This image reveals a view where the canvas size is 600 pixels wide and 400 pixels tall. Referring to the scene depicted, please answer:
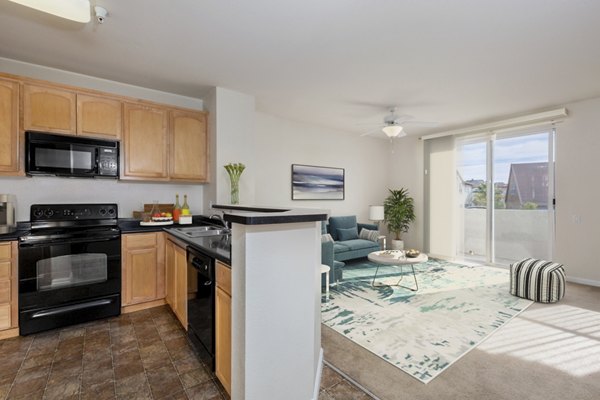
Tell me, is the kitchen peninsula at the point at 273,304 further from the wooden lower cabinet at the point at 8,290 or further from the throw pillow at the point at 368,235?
the throw pillow at the point at 368,235

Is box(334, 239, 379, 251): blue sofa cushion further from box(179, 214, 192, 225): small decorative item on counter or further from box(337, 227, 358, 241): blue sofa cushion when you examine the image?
box(179, 214, 192, 225): small decorative item on counter

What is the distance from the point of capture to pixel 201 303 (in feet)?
6.93

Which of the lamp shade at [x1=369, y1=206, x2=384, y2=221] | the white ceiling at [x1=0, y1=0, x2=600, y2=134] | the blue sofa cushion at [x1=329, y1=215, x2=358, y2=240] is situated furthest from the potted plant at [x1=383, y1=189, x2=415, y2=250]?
the white ceiling at [x1=0, y1=0, x2=600, y2=134]

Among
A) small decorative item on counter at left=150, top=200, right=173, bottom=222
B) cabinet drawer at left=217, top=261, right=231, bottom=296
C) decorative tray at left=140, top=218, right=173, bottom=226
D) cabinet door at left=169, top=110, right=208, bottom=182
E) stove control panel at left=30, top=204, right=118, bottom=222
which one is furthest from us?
cabinet door at left=169, top=110, right=208, bottom=182

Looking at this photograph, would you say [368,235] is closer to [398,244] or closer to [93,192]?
[398,244]

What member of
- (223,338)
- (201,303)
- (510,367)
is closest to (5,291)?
(201,303)

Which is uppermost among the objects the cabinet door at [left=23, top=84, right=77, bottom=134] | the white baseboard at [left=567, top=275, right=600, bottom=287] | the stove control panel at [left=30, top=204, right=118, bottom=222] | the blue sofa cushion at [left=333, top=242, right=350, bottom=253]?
the cabinet door at [left=23, top=84, right=77, bottom=134]

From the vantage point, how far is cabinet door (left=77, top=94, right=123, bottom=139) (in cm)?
308

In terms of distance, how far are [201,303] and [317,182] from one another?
3.95m

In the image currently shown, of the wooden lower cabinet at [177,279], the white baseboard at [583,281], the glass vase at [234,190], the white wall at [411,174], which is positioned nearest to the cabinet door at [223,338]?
the wooden lower cabinet at [177,279]

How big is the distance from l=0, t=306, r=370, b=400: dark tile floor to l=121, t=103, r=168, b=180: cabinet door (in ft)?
5.70

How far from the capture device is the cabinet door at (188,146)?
12.0 ft

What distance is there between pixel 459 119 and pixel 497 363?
13.9 ft

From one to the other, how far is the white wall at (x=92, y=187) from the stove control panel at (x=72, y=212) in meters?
0.25
